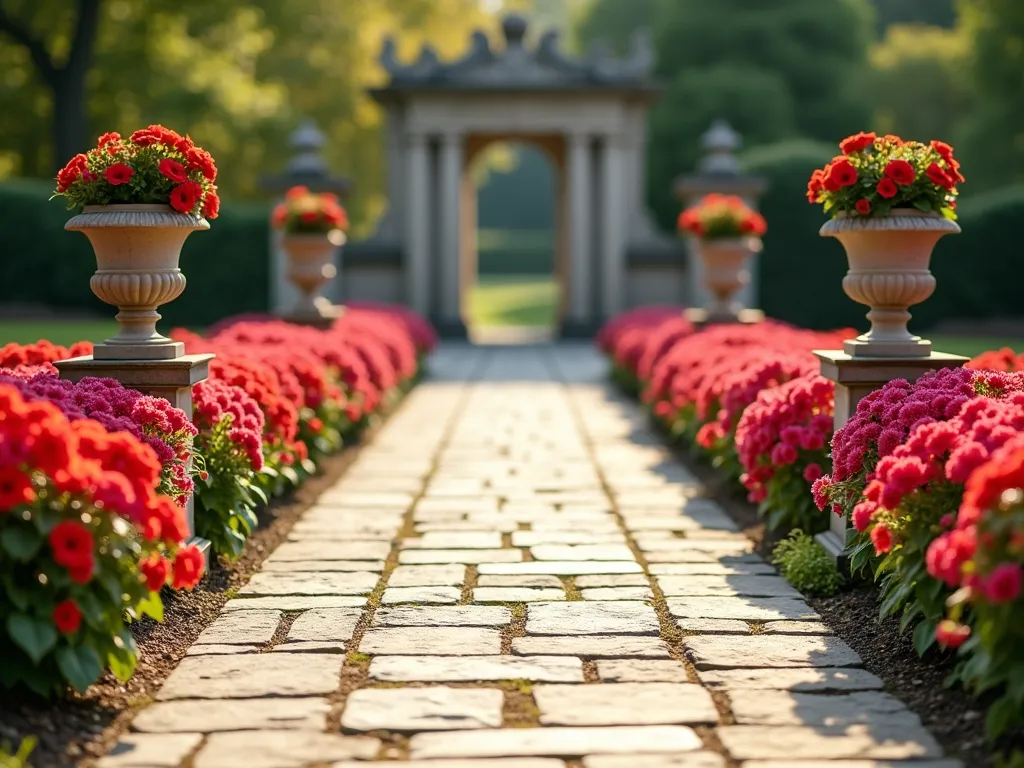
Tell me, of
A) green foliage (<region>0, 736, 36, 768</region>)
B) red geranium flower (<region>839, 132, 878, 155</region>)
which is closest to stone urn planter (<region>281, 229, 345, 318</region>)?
red geranium flower (<region>839, 132, 878, 155</region>)

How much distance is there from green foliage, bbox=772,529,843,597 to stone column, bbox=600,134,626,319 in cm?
1660

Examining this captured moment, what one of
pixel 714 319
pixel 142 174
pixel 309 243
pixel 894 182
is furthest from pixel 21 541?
pixel 714 319

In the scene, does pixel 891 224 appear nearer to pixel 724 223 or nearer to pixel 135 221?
pixel 135 221

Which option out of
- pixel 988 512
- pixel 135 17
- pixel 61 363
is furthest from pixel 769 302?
pixel 988 512

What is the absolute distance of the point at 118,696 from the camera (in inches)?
173

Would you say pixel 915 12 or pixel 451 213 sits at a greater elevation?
pixel 915 12

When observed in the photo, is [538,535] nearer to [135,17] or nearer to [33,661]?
[33,661]

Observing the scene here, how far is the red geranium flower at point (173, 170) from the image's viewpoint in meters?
5.96

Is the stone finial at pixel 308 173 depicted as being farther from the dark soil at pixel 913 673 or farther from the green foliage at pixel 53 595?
the green foliage at pixel 53 595

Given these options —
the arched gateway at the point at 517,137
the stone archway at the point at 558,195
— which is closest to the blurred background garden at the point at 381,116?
the arched gateway at the point at 517,137

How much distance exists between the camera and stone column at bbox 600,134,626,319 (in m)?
22.7

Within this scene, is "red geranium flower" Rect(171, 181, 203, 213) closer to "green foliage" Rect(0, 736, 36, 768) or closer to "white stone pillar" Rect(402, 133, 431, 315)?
"green foliage" Rect(0, 736, 36, 768)

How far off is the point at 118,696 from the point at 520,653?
1.49 metres

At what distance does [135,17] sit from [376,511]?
21900 mm
